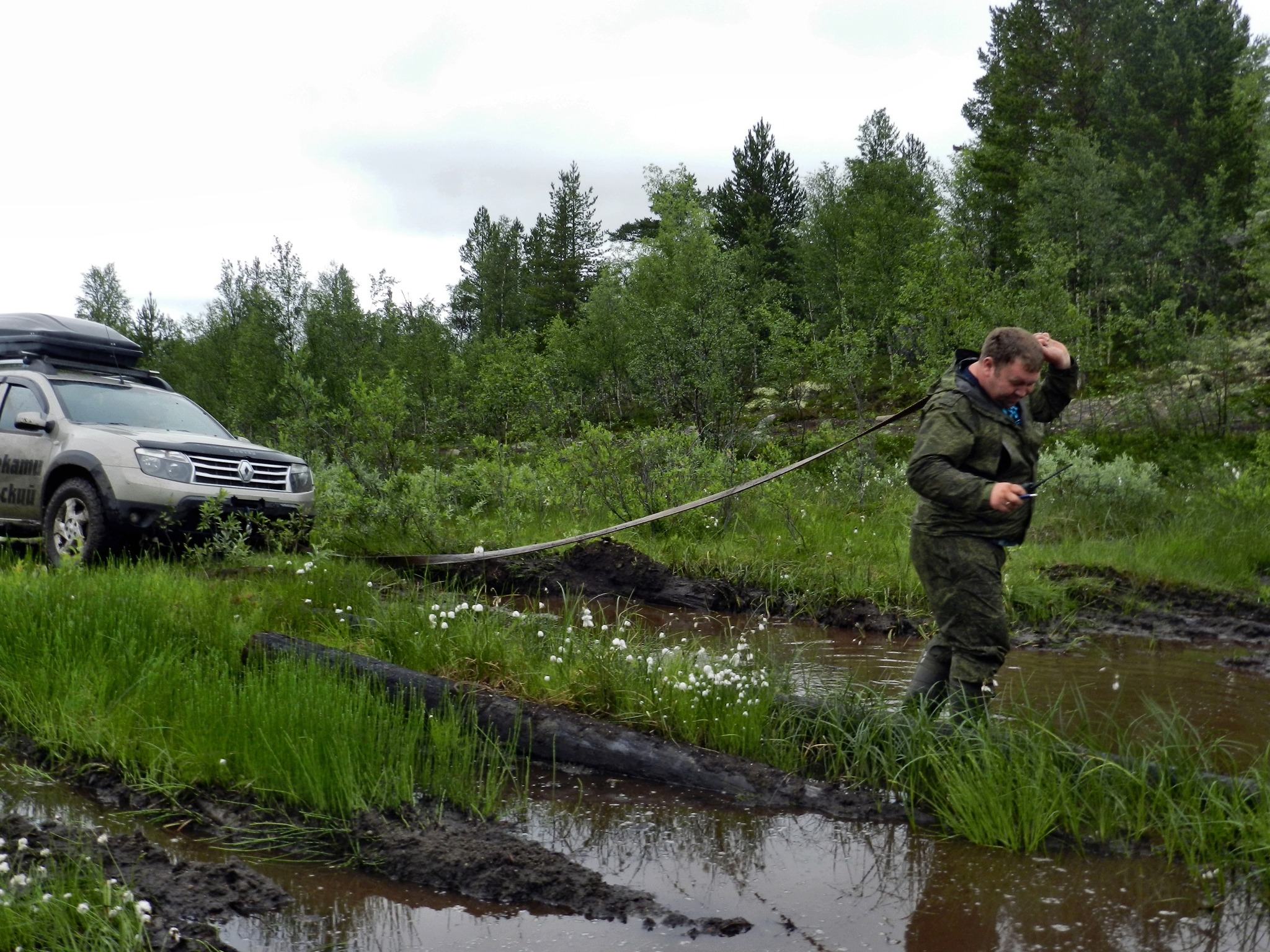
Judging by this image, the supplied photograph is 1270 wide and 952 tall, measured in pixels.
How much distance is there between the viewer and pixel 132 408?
10.7 meters

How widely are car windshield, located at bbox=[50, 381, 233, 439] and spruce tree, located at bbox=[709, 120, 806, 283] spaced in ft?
144

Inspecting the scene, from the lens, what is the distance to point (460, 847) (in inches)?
166

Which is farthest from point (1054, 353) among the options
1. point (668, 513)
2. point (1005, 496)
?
point (668, 513)

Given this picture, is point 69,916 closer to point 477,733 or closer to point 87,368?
point 477,733

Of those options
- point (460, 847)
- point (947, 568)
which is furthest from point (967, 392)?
point (460, 847)

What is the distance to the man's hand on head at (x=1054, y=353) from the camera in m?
5.28

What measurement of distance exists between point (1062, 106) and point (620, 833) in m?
50.6

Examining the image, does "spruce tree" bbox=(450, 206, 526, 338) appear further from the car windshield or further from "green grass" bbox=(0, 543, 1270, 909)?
"green grass" bbox=(0, 543, 1270, 909)

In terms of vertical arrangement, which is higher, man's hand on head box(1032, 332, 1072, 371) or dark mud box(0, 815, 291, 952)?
man's hand on head box(1032, 332, 1072, 371)

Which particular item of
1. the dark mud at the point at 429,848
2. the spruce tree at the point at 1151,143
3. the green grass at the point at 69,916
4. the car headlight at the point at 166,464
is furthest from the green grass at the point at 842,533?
the spruce tree at the point at 1151,143

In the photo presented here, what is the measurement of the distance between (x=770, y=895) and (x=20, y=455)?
9206 millimetres

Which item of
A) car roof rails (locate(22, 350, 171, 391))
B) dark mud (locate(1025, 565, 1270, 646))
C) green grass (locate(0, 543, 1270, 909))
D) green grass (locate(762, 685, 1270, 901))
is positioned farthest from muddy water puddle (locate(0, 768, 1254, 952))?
car roof rails (locate(22, 350, 171, 391))

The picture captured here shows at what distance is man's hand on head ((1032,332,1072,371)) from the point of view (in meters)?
5.28

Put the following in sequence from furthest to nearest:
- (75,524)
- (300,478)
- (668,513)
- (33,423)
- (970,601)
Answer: (300,478) < (33,423) < (75,524) < (668,513) < (970,601)
